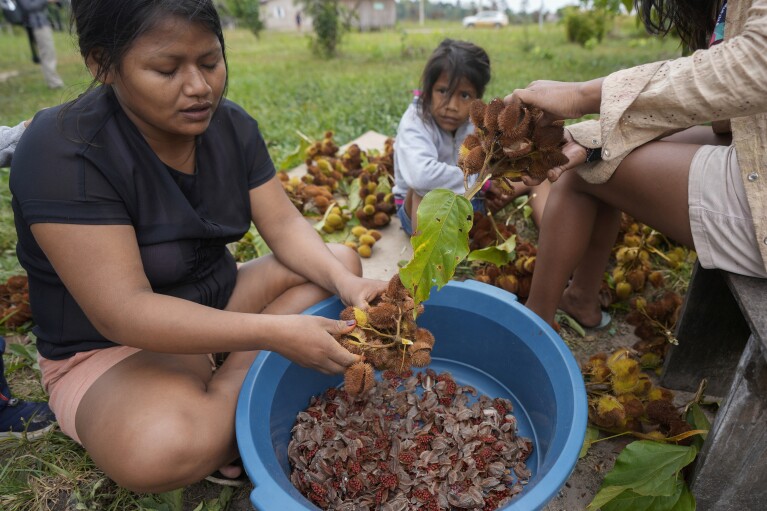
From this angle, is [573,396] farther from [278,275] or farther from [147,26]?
[147,26]

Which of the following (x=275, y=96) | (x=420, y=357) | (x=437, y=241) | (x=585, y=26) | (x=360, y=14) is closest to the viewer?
(x=437, y=241)

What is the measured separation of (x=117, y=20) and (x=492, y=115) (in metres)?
0.90

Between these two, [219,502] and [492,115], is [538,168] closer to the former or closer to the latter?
[492,115]

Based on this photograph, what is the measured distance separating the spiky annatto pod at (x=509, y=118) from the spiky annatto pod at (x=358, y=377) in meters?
0.70

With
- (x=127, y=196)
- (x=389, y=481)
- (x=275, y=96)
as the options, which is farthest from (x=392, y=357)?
(x=275, y=96)

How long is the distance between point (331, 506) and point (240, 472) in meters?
0.31

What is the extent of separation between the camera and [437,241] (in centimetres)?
129

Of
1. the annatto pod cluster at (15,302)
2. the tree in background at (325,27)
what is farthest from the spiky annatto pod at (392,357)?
the tree in background at (325,27)

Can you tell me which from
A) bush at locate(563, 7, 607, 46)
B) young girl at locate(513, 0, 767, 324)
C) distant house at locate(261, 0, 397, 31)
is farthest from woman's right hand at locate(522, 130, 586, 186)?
distant house at locate(261, 0, 397, 31)

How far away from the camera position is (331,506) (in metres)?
1.45

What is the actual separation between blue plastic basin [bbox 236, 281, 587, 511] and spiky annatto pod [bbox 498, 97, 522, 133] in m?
Result: 0.57

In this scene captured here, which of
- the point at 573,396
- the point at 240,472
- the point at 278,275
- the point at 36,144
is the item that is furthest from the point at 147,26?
the point at 573,396

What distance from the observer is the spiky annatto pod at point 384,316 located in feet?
4.54

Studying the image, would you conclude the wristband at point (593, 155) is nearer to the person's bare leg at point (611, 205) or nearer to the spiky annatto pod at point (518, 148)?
the person's bare leg at point (611, 205)
